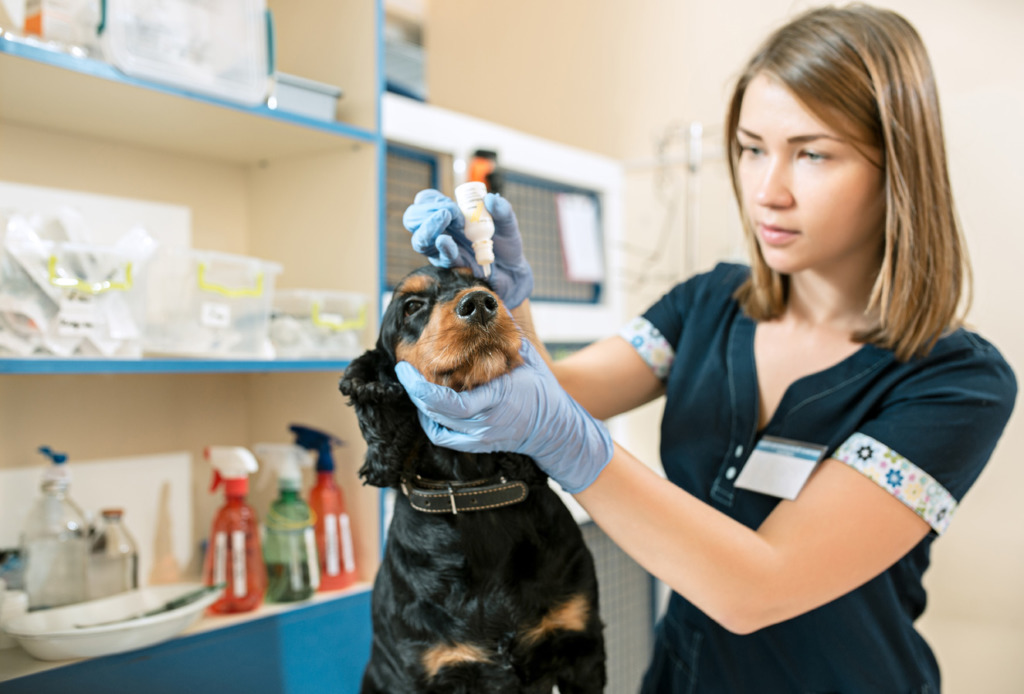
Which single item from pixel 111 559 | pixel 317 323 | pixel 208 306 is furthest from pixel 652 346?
pixel 111 559

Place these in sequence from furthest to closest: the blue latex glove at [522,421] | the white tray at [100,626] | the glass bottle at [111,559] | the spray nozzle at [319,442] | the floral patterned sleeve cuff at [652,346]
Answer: the spray nozzle at [319,442] → the glass bottle at [111,559] → the floral patterned sleeve cuff at [652,346] → the white tray at [100,626] → the blue latex glove at [522,421]

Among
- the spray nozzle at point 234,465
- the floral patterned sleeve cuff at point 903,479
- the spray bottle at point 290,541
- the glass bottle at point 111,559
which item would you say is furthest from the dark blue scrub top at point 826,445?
the glass bottle at point 111,559

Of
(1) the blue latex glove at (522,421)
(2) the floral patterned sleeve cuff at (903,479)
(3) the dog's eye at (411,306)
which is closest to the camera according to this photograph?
(1) the blue latex glove at (522,421)

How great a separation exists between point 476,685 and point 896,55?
3.53 ft

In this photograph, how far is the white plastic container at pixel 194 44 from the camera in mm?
1347

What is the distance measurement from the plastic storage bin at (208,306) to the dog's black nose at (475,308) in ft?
2.98

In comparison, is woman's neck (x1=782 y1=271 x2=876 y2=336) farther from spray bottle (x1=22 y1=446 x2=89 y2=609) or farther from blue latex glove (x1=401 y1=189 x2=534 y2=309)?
spray bottle (x1=22 y1=446 x2=89 y2=609)

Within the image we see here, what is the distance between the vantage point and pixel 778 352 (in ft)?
4.44

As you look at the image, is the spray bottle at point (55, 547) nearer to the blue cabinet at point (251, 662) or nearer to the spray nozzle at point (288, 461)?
the blue cabinet at point (251, 662)

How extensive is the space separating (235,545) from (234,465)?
0.17 m

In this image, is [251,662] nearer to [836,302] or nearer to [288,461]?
[288,461]

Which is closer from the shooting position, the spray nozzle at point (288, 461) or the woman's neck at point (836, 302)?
the woman's neck at point (836, 302)

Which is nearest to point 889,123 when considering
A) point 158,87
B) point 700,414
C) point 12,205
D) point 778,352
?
point 778,352

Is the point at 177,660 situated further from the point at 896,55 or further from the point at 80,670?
the point at 896,55
